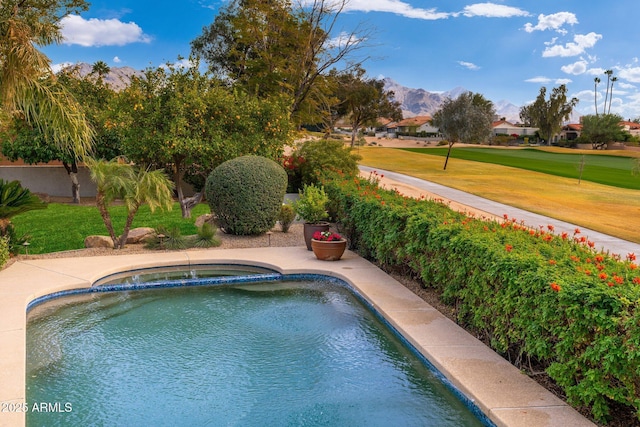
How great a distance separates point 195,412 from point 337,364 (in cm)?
174

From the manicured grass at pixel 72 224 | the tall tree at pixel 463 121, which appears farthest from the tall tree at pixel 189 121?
the tall tree at pixel 463 121

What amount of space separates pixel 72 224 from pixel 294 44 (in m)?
18.0

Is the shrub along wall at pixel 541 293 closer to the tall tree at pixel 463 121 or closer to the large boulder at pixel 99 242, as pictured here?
the large boulder at pixel 99 242

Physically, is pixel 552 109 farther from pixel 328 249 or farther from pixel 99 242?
pixel 99 242

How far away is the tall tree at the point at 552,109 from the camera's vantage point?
96625mm

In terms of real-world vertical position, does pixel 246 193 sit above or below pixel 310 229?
above

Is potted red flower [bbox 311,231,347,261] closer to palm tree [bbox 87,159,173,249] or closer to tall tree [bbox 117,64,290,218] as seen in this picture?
palm tree [bbox 87,159,173,249]

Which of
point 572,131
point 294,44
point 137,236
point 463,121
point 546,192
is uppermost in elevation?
point 294,44

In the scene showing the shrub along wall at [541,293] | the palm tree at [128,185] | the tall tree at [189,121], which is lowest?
the shrub along wall at [541,293]

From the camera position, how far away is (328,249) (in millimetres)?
10562

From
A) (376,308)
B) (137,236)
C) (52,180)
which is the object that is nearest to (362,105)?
(52,180)

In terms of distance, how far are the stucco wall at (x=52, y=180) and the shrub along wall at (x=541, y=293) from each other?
Result: 18.2 metres

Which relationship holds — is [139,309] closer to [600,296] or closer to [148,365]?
[148,365]

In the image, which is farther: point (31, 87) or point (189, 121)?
point (189, 121)
